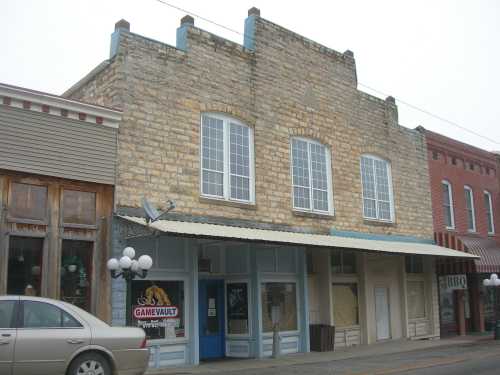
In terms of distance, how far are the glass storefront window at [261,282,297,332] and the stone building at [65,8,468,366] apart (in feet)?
0.14

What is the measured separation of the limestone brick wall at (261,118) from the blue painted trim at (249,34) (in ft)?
0.46

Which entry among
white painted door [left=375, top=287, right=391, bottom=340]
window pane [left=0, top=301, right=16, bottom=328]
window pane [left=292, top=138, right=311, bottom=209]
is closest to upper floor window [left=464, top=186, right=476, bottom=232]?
white painted door [left=375, top=287, right=391, bottom=340]

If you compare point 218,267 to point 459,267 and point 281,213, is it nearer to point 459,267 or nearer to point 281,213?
point 281,213

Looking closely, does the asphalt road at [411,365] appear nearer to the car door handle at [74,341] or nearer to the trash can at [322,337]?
the trash can at [322,337]

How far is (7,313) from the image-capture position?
8.48 meters

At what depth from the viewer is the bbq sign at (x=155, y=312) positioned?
536 inches

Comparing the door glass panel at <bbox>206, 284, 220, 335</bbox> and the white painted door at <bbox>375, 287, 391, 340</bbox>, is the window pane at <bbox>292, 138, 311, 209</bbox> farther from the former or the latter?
the white painted door at <bbox>375, 287, 391, 340</bbox>

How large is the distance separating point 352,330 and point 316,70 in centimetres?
828

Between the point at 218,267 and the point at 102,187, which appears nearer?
the point at 102,187

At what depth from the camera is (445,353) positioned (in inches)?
660

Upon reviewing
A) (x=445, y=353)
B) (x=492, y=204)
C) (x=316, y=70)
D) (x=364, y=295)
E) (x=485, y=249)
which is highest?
(x=316, y=70)

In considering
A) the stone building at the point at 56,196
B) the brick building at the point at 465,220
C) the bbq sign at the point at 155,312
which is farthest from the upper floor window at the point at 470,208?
the stone building at the point at 56,196

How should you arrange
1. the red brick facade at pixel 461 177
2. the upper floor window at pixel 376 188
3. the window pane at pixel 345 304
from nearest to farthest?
1. the window pane at pixel 345 304
2. the upper floor window at pixel 376 188
3. the red brick facade at pixel 461 177

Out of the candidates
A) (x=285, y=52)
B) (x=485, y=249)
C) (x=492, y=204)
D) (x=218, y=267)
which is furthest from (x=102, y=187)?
(x=492, y=204)
